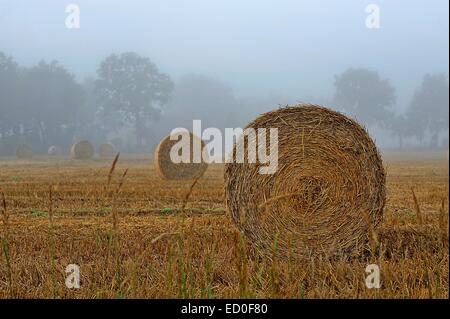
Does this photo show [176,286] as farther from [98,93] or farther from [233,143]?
[98,93]

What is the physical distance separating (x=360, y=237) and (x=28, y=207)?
6504mm

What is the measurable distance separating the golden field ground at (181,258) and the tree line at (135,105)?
48630 millimetres

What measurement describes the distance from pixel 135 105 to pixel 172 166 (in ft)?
181

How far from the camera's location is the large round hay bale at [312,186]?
6.17m

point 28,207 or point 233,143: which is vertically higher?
point 233,143

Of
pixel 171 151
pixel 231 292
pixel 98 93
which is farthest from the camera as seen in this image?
pixel 98 93

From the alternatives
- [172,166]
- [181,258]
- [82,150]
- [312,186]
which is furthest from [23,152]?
[181,258]

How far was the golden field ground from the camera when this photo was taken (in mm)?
3582

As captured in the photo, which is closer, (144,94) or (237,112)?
(144,94)

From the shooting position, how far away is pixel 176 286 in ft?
13.9

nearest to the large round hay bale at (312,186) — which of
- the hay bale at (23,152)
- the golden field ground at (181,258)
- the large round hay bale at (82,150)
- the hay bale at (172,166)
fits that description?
the golden field ground at (181,258)

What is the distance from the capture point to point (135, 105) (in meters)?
73.2
